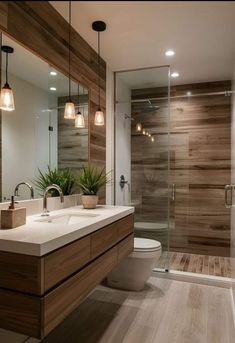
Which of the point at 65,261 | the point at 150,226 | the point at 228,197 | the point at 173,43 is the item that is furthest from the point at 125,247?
the point at 173,43

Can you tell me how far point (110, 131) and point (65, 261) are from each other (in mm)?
2135

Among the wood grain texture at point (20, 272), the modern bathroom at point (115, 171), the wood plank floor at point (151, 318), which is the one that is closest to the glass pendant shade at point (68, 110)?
the modern bathroom at point (115, 171)

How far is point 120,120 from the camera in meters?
3.49

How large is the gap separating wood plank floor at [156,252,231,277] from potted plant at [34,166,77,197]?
155cm

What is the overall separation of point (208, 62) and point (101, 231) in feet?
7.88

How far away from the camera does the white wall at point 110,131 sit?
3078 mm

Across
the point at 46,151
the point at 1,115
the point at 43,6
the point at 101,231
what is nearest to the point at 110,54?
the point at 46,151

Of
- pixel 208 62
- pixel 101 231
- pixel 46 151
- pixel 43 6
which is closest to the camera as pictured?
pixel 43 6

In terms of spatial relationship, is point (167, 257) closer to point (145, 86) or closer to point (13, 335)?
point (13, 335)

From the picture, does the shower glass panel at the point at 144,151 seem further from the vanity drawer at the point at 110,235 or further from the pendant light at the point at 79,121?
the vanity drawer at the point at 110,235

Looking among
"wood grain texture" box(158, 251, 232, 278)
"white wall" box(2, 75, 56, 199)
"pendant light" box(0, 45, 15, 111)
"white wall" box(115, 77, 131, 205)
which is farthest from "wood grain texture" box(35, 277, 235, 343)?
"pendant light" box(0, 45, 15, 111)

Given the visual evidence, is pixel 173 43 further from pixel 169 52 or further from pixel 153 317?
pixel 153 317

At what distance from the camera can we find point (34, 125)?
1.91 meters

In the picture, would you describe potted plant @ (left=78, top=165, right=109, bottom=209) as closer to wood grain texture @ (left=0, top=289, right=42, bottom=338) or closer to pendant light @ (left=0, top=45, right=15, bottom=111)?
pendant light @ (left=0, top=45, right=15, bottom=111)
